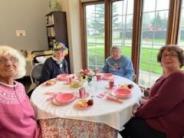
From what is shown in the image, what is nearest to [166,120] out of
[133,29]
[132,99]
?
[132,99]

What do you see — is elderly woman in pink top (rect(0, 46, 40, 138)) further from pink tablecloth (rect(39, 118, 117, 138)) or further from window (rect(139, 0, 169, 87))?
window (rect(139, 0, 169, 87))

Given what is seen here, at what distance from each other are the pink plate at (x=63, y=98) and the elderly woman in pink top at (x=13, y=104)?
0.22 m

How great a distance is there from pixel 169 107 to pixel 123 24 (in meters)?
2.34

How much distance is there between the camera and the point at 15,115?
49.7 inches

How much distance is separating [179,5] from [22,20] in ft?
11.7

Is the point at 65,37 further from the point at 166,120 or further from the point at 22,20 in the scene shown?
the point at 166,120

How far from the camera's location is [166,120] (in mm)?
1421

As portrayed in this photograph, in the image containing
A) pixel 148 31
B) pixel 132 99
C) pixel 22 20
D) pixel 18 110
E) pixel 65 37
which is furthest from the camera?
pixel 22 20

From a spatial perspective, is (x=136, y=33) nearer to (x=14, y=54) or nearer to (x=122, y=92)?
(x=122, y=92)

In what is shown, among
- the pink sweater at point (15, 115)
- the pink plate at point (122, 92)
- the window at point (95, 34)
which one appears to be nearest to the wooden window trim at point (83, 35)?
the window at point (95, 34)

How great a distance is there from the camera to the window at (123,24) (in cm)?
328

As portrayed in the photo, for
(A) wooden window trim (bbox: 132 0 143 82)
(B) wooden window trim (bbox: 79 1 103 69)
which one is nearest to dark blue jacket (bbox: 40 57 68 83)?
(A) wooden window trim (bbox: 132 0 143 82)

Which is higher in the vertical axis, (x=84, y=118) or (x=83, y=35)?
(x=83, y=35)

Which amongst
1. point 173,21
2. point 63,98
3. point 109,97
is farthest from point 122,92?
point 173,21
